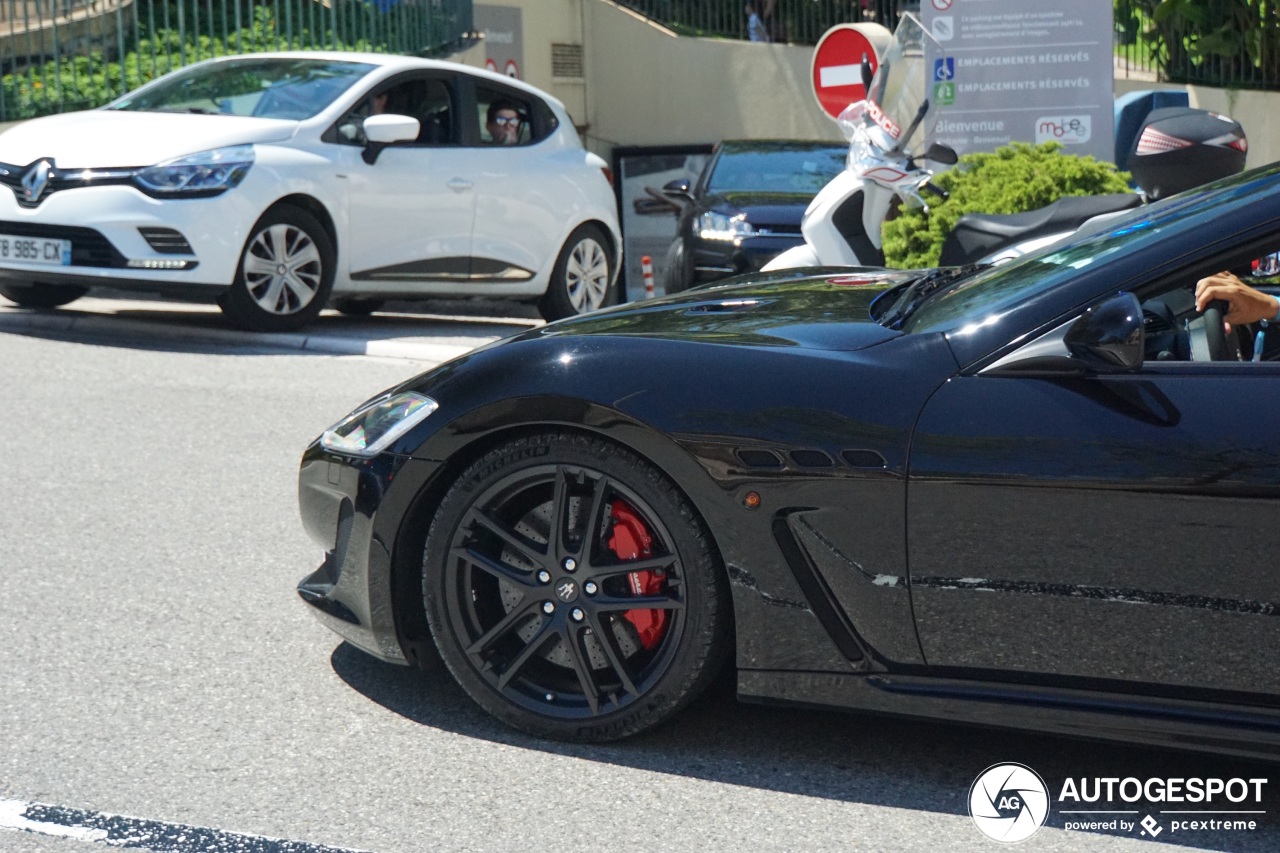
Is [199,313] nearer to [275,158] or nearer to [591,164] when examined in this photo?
[275,158]

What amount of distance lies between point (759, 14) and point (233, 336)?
49.8 feet

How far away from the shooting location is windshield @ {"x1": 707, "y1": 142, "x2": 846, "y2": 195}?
13406mm

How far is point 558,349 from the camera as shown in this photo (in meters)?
3.59

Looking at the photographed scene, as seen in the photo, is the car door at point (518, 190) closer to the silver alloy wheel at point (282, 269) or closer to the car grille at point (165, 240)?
the silver alloy wheel at point (282, 269)

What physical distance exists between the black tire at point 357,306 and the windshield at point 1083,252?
25.5ft

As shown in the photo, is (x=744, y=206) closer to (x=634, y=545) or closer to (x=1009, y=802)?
(x=634, y=545)

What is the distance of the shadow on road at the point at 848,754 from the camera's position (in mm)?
3381

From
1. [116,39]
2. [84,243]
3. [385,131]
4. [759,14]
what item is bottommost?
[84,243]

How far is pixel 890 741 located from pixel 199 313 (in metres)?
7.76

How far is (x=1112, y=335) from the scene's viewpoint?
305 centimetres

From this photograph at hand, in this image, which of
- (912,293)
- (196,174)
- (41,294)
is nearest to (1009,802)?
(912,293)

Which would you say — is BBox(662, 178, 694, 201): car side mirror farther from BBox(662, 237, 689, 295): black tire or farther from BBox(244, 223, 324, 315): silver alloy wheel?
BBox(244, 223, 324, 315): silver alloy wheel

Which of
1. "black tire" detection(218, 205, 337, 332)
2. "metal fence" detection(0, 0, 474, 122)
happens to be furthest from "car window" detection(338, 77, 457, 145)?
"metal fence" detection(0, 0, 474, 122)

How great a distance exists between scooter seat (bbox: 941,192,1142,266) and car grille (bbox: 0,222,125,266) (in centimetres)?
468
